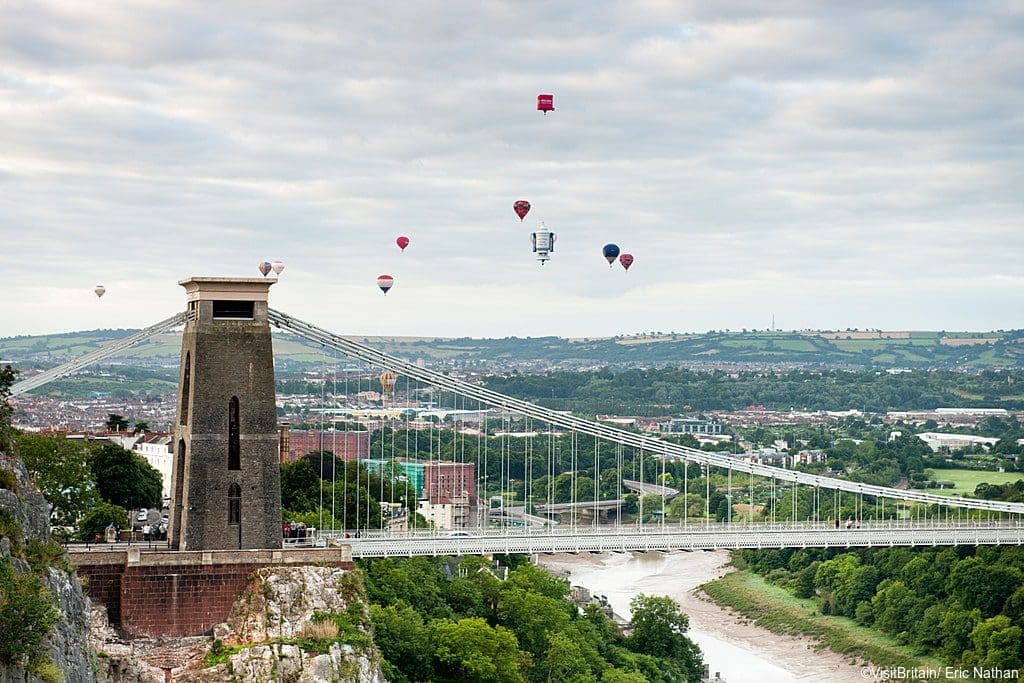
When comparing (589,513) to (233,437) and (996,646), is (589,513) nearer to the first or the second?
(996,646)

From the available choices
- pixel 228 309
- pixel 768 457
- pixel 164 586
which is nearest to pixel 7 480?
pixel 164 586

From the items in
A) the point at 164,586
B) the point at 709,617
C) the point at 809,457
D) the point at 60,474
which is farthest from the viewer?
the point at 809,457

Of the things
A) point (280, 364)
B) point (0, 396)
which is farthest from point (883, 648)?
point (280, 364)

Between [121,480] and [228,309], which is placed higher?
[228,309]

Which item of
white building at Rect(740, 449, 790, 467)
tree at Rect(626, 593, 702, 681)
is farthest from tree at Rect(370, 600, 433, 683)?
white building at Rect(740, 449, 790, 467)

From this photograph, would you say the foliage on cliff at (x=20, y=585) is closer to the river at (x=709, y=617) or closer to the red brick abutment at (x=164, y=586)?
the red brick abutment at (x=164, y=586)

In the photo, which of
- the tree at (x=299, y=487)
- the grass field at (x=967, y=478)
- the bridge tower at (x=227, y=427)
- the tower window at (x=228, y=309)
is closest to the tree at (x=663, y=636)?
the tree at (x=299, y=487)

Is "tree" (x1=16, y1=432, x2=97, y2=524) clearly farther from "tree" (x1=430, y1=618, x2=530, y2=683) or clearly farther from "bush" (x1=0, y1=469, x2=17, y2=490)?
"bush" (x1=0, y1=469, x2=17, y2=490)
